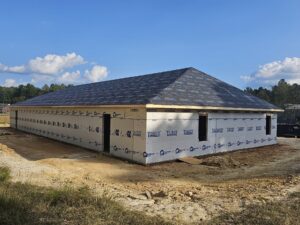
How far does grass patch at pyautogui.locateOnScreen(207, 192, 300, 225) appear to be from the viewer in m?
6.11

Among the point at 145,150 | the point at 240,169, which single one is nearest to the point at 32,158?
the point at 145,150

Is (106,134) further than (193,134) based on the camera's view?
Yes

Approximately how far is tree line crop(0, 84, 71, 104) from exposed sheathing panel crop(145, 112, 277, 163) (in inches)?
3478

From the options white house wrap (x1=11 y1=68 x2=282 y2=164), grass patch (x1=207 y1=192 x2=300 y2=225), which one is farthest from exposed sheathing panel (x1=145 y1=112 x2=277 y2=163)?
grass patch (x1=207 y1=192 x2=300 y2=225)

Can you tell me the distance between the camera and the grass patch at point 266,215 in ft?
20.0

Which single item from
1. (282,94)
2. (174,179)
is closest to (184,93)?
(174,179)

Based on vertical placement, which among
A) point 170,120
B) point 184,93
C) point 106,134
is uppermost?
point 184,93

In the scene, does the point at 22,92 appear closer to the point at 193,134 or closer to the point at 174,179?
the point at 193,134

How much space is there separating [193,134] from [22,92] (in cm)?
10475

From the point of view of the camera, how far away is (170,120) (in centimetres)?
1411

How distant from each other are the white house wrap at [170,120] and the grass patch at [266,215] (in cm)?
666

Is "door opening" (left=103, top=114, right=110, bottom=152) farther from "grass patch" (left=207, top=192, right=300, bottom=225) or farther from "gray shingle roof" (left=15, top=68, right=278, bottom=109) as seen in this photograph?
"grass patch" (left=207, top=192, right=300, bottom=225)

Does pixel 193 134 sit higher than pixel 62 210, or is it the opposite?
pixel 193 134

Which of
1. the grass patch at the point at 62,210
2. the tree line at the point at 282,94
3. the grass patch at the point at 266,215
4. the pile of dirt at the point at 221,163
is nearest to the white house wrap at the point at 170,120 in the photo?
the pile of dirt at the point at 221,163
